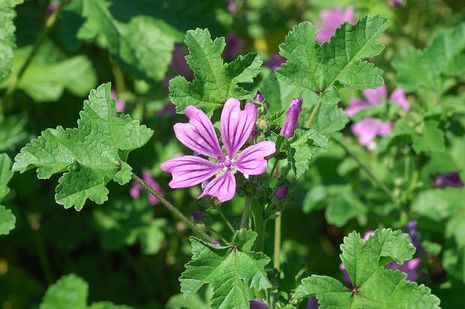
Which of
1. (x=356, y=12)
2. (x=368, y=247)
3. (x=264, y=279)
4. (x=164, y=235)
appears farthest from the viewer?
(x=356, y=12)

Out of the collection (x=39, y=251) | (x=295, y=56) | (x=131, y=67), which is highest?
(x=295, y=56)

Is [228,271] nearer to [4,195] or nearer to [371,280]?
[371,280]

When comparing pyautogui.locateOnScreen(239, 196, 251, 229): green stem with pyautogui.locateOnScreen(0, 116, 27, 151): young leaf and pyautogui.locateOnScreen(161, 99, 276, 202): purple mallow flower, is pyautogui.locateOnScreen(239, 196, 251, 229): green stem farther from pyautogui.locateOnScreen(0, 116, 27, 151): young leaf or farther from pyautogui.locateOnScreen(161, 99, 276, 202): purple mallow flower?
pyautogui.locateOnScreen(0, 116, 27, 151): young leaf

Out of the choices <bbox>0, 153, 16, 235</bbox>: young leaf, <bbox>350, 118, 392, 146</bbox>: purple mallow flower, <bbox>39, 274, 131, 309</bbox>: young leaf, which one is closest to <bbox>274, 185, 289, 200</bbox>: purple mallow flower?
<bbox>0, 153, 16, 235</bbox>: young leaf

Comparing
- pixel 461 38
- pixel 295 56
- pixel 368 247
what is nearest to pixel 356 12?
pixel 461 38

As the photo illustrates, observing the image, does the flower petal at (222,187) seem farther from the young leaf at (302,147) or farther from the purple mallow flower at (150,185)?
the purple mallow flower at (150,185)

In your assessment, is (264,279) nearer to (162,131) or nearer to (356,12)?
(162,131)

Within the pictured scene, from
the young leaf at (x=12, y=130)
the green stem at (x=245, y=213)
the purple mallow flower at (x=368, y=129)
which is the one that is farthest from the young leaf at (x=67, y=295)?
the purple mallow flower at (x=368, y=129)
